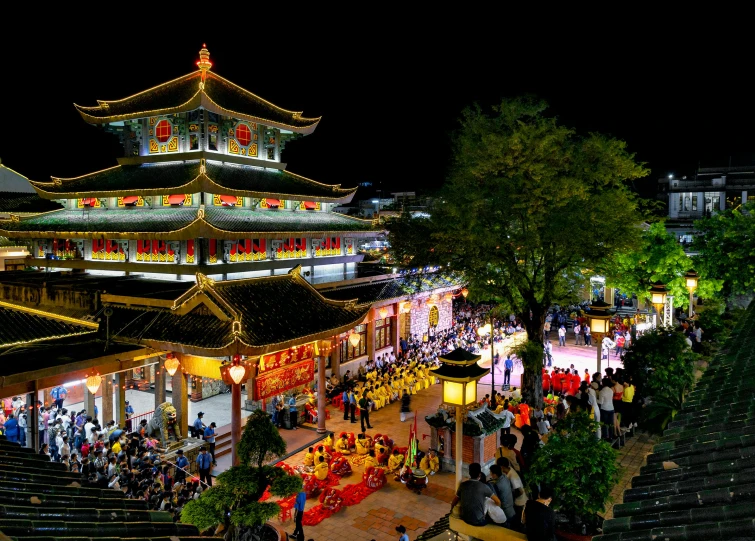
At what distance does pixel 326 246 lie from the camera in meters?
23.0

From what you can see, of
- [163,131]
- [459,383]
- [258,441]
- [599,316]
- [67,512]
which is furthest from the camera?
[163,131]

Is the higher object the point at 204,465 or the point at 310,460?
the point at 204,465

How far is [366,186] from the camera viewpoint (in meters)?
85.7

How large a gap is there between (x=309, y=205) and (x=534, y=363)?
11.8 metres

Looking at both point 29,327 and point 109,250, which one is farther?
point 109,250

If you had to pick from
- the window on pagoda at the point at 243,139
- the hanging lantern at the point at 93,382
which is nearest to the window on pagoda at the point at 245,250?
the window on pagoda at the point at 243,139

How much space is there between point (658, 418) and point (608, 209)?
262 inches

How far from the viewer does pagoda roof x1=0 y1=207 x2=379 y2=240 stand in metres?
16.3

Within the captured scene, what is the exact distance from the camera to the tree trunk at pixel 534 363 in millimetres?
16938

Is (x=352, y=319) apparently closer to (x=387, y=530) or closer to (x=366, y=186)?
(x=387, y=530)

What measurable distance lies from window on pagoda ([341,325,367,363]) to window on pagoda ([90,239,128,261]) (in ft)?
32.8

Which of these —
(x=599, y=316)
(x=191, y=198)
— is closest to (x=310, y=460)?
(x=191, y=198)

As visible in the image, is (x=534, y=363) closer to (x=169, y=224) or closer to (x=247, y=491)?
(x=247, y=491)

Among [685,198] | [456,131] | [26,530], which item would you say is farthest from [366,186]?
[26,530]
